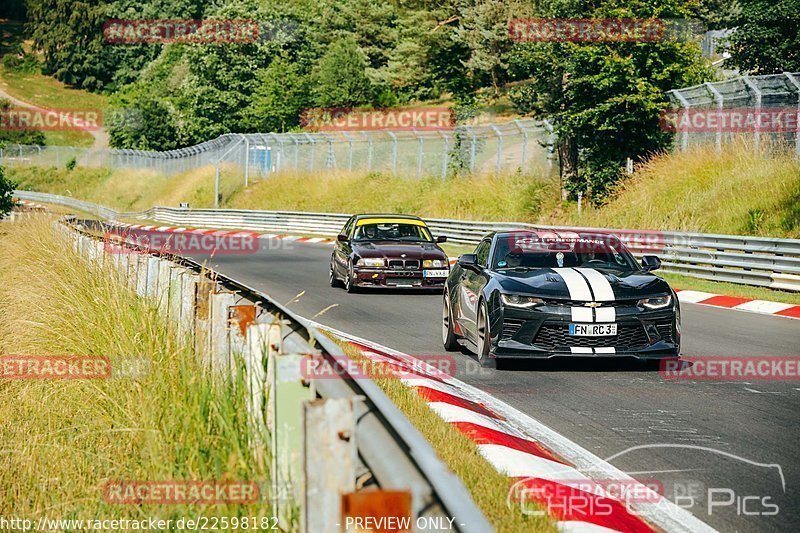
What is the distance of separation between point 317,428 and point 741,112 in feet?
86.9

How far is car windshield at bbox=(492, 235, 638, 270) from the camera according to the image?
11836 mm

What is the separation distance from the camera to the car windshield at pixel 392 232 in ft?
68.6

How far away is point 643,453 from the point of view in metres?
7.36

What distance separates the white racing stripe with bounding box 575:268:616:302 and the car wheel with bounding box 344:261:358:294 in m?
9.13

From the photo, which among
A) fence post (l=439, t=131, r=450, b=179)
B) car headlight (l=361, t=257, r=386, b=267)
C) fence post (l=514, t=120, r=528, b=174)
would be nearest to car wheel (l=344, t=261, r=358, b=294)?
car headlight (l=361, t=257, r=386, b=267)

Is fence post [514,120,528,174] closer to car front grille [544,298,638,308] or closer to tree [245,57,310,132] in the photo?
car front grille [544,298,638,308]

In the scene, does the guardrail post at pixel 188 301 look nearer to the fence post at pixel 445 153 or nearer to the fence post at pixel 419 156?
the fence post at pixel 445 153

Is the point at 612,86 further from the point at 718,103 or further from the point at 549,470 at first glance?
the point at 549,470

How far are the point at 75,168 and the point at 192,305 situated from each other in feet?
290

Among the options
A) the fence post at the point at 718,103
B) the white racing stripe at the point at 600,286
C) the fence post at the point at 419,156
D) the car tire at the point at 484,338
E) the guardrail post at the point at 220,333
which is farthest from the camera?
the fence post at the point at 419,156

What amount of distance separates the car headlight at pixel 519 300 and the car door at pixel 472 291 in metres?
0.70

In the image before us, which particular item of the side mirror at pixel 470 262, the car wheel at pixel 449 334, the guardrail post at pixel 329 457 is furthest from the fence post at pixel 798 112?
the guardrail post at pixel 329 457

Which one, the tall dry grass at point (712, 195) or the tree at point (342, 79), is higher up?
the tree at point (342, 79)

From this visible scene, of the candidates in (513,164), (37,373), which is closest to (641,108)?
(513,164)
